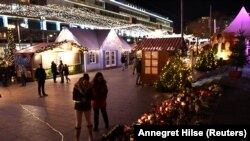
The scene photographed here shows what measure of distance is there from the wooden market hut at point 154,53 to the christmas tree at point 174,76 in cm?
170

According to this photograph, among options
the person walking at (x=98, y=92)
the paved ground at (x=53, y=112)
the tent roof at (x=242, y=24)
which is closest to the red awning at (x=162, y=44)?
the paved ground at (x=53, y=112)

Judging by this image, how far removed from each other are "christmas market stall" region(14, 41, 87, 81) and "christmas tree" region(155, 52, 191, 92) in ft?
38.2

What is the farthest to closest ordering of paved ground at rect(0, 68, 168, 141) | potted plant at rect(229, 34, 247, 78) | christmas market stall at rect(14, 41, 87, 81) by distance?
1. christmas market stall at rect(14, 41, 87, 81)
2. potted plant at rect(229, 34, 247, 78)
3. paved ground at rect(0, 68, 168, 141)

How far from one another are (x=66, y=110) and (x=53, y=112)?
51 centimetres

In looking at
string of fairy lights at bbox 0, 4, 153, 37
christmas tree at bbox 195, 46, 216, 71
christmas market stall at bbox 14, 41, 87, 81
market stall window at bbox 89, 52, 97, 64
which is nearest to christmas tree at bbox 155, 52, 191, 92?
christmas tree at bbox 195, 46, 216, 71

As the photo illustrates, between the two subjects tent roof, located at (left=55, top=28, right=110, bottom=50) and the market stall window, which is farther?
the market stall window

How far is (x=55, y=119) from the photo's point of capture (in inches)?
394

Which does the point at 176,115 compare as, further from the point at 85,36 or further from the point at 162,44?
the point at 85,36

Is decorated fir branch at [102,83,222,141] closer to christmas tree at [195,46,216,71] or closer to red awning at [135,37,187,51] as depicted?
red awning at [135,37,187,51]

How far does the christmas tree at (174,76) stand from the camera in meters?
14.7

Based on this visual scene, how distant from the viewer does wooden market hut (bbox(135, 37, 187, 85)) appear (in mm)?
16859

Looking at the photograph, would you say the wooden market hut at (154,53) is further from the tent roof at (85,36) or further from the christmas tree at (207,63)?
the tent roof at (85,36)

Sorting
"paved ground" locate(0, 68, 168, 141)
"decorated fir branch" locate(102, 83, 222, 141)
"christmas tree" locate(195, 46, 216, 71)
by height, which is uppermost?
"christmas tree" locate(195, 46, 216, 71)

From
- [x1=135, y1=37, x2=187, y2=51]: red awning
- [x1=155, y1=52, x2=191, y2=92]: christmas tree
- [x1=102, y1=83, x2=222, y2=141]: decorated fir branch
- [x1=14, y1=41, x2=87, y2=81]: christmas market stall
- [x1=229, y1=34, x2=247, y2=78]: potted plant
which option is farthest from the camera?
[x1=14, y1=41, x2=87, y2=81]: christmas market stall
